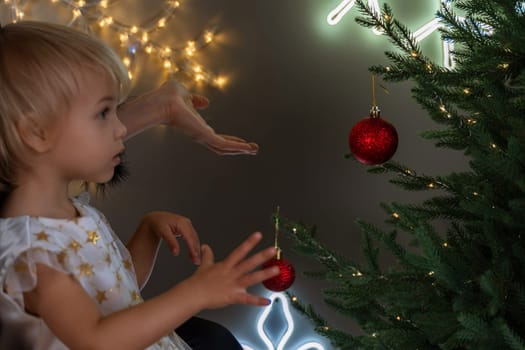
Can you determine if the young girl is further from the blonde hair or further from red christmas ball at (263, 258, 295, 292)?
red christmas ball at (263, 258, 295, 292)

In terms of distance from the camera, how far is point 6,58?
0.90m

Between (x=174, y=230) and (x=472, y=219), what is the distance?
0.54 m

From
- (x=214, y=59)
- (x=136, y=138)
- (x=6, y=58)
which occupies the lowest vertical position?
(x=6, y=58)

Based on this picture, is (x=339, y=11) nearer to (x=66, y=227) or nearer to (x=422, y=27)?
(x=422, y=27)

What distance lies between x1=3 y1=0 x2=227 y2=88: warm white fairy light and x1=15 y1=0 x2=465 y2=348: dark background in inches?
1.0

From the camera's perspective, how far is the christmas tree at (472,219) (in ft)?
2.84

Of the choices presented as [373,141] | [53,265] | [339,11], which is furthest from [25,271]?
[339,11]

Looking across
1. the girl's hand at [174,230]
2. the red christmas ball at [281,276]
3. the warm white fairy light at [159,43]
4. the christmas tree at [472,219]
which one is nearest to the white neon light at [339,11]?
the warm white fairy light at [159,43]

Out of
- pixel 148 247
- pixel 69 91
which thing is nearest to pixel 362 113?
pixel 148 247

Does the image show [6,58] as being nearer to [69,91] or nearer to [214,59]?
[69,91]

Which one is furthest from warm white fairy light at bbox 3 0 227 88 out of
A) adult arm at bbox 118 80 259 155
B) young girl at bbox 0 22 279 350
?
young girl at bbox 0 22 279 350

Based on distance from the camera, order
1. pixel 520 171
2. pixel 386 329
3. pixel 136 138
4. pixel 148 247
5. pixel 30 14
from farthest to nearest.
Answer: pixel 136 138 < pixel 30 14 < pixel 148 247 < pixel 386 329 < pixel 520 171

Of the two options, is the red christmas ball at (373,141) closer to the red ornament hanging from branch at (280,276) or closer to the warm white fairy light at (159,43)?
the red ornament hanging from branch at (280,276)

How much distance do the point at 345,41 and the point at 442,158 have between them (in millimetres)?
479
